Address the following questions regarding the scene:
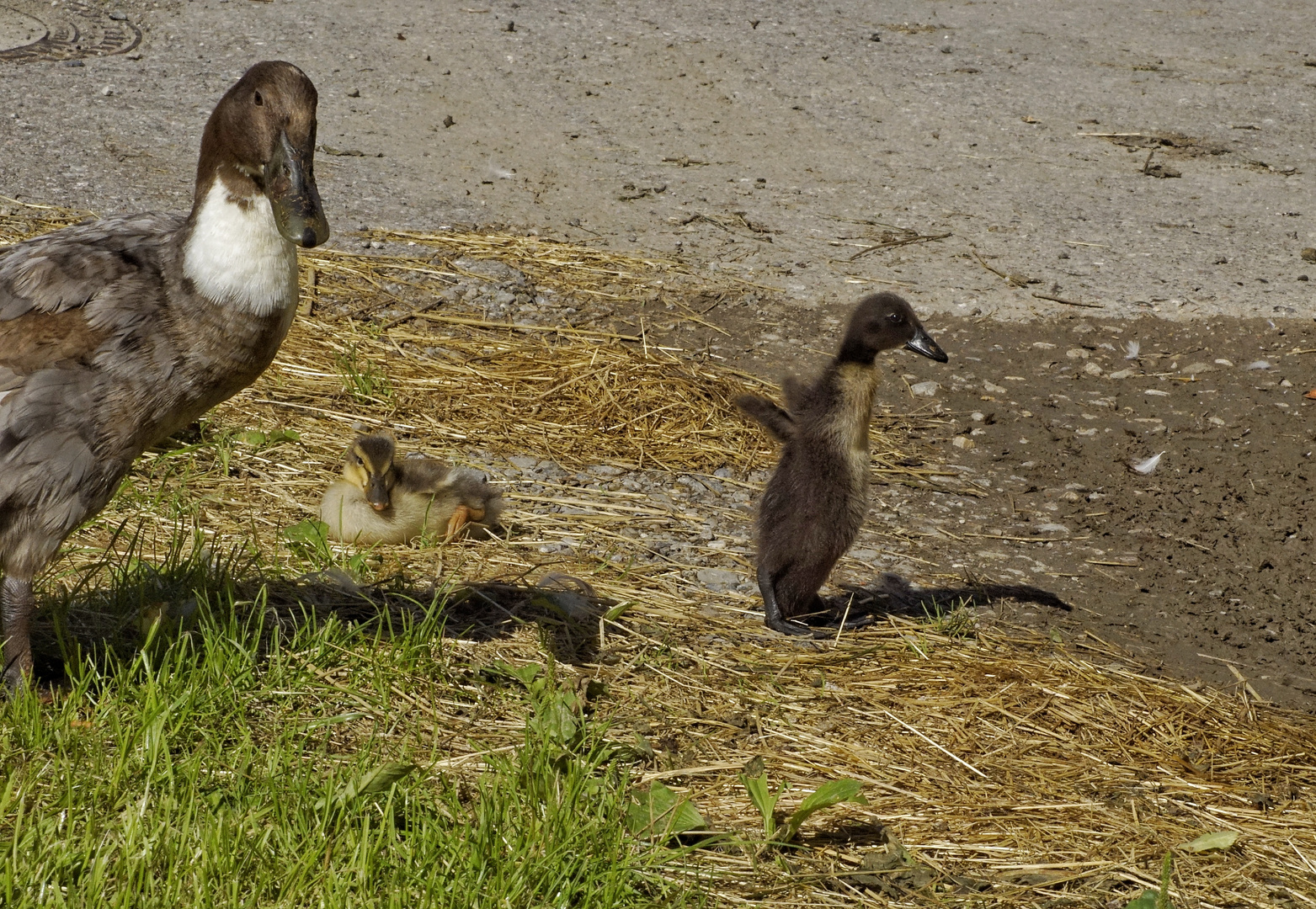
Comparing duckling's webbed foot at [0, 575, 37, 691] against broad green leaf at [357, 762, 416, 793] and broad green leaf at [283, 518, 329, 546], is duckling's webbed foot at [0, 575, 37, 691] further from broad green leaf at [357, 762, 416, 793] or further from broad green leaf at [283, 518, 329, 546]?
broad green leaf at [283, 518, 329, 546]

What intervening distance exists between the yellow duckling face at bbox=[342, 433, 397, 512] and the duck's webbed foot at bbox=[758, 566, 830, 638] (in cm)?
134

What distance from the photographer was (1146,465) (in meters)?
5.86

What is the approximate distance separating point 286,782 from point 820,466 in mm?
2276

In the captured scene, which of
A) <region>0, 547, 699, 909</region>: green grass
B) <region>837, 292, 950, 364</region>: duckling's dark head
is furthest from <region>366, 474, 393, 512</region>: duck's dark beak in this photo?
<region>837, 292, 950, 364</region>: duckling's dark head

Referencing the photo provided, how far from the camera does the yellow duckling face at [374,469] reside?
457 centimetres

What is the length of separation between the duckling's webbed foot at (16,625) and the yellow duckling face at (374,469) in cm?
133

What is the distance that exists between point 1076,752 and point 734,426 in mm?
2465

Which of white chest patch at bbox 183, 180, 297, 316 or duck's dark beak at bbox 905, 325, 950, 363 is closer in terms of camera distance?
white chest patch at bbox 183, 180, 297, 316

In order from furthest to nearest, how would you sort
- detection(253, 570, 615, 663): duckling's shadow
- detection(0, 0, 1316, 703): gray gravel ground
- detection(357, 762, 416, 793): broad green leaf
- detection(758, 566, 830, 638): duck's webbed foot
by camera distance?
detection(0, 0, 1316, 703): gray gravel ground, detection(758, 566, 830, 638): duck's webbed foot, detection(253, 570, 615, 663): duckling's shadow, detection(357, 762, 416, 793): broad green leaf

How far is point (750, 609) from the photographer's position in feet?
15.4

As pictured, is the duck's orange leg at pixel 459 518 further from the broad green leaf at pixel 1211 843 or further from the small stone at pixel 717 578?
the broad green leaf at pixel 1211 843

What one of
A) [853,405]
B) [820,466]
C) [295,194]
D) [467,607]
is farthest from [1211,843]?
[295,194]

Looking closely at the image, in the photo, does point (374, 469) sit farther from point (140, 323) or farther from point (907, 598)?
→ point (907, 598)

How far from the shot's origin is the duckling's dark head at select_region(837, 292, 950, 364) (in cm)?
479
